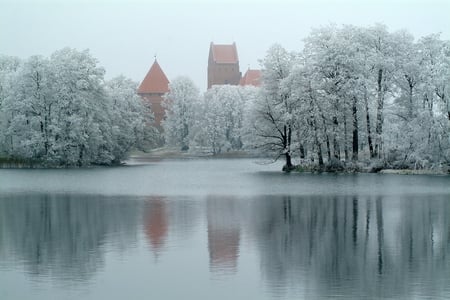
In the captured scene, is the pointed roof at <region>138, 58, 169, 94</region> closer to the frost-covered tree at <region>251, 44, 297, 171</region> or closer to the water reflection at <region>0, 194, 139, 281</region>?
the frost-covered tree at <region>251, 44, 297, 171</region>

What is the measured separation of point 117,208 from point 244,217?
5.27m

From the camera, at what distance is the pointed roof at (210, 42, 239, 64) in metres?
160

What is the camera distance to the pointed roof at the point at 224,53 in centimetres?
16000

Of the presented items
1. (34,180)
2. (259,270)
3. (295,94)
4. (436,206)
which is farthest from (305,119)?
(259,270)

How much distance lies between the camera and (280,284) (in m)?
11.6

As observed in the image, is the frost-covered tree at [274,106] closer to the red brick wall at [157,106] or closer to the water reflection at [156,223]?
the water reflection at [156,223]

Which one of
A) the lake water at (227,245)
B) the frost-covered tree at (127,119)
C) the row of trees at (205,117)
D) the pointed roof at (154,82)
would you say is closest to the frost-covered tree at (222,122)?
the row of trees at (205,117)

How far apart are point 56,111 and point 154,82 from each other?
77805 mm

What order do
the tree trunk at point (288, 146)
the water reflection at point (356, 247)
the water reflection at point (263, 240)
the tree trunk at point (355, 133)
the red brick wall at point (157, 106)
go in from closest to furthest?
1. the water reflection at point (356, 247)
2. the water reflection at point (263, 240)
3. the tree trunk at point (355, 133)
4. the tree trunk at point (288, 146)
5. the red brick wall at point (157, 106)

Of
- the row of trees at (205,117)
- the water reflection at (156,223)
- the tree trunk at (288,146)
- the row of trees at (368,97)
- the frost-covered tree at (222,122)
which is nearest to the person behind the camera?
the water reflection at (156,223)

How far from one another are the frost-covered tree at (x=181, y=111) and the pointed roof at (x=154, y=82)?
38.5 meters

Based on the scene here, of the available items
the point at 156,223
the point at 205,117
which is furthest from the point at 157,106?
the point at 156,223

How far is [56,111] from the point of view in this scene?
58.1 meters

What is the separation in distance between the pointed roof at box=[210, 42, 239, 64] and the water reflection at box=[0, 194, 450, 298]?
13594cm
